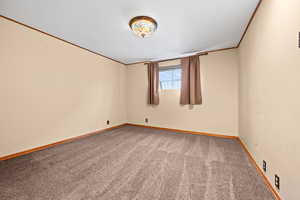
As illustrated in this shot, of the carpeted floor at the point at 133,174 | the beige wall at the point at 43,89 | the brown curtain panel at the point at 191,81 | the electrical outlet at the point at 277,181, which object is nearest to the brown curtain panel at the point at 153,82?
the brown curtain panel at the point at 191,81

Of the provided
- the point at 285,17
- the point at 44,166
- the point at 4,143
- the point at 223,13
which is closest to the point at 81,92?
the point at 4,143

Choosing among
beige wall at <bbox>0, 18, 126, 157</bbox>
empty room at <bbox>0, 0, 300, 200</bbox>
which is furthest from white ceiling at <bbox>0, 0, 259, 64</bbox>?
beige wall at <bbox>0, 18, 126, 157</bbox>

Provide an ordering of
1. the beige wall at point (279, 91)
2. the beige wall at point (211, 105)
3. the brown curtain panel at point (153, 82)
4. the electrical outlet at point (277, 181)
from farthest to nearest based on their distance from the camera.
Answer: the brown curtain panel at point (153, 82)
the beige wall at point (211, 105)
the electrical outlet at point (277, 181)
the beige wall at point (279, 91)

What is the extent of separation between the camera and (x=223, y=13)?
1600 mm

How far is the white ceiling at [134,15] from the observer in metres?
1.46

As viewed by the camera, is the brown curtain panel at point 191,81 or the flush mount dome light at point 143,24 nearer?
the flush mount dome light at point 143,24

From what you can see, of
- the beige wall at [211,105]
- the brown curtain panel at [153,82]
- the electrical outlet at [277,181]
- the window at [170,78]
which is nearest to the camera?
the electrical outlet at [277,181]

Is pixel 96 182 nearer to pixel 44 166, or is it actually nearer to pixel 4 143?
pixel 44 166

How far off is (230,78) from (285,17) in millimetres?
1965

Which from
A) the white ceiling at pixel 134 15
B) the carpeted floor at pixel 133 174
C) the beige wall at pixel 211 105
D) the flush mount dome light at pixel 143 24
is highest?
the white ceiling at pixel 134 15

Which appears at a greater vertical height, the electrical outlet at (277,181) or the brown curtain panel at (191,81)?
the brown curtain panel at (191,81)

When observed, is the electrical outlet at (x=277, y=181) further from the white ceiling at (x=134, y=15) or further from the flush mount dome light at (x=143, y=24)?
the flush mount dome light at (x=143, y=24)

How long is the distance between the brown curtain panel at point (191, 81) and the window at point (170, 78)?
262 millimetres

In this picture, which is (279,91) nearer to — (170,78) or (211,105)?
(211,105)
